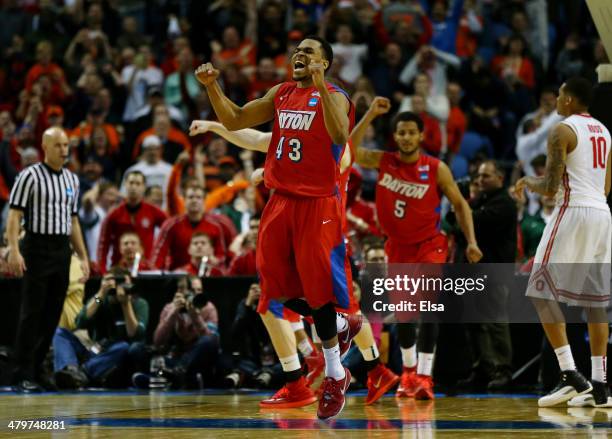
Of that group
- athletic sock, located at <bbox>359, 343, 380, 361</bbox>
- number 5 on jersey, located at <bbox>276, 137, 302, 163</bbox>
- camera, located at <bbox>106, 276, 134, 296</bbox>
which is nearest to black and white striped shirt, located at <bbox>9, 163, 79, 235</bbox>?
camera, located at <bbox>106, 276, 134, 296</bbox>

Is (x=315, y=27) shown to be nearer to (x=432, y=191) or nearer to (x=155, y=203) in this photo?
(x=155, y=203)

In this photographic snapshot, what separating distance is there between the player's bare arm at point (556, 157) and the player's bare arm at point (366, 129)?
4.09 feet

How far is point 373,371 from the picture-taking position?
8.72m

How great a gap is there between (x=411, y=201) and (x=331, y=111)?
2.54 m

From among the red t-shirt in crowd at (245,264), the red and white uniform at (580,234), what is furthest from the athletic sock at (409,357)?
the red t-shirt in crowd at (245,264)

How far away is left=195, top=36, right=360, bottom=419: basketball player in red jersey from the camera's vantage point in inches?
280

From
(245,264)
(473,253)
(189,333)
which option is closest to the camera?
(473,253)

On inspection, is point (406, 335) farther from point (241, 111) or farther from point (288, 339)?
point (241, 111)

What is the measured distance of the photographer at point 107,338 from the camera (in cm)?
1067

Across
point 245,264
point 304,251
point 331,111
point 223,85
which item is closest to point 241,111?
point 331,111

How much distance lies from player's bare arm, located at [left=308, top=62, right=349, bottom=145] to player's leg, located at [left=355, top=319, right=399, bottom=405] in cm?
219

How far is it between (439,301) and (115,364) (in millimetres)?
3164

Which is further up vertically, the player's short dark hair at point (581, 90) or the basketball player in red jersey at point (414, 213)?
the player's short dark hair at point (581, 90)

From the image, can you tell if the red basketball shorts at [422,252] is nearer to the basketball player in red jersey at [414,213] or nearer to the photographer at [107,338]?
the basketball player in red jersey at [414,213]
